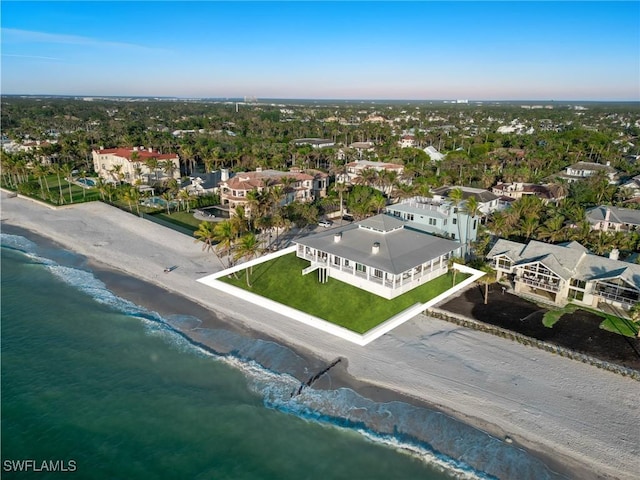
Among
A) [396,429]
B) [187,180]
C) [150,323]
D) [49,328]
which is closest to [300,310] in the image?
[396,429]

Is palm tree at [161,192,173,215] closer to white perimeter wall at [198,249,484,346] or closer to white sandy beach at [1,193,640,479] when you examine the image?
white sandy beach at [1,193,640,479]

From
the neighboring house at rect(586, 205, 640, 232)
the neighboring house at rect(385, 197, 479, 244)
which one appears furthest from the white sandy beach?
A: the neighboring house at rect(586, 205, 640, 232)

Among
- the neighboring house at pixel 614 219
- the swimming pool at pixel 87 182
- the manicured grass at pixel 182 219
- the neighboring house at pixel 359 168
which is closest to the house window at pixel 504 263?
the neighboring house at pixel 614 219

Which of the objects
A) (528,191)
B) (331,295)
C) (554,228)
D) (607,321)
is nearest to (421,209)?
(554,228)

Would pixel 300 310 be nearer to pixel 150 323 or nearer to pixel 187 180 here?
pixel 150 323

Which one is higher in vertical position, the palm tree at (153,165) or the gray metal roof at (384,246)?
the palm tree at (153,165)

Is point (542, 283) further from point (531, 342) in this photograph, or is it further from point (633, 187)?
point (633, 187)

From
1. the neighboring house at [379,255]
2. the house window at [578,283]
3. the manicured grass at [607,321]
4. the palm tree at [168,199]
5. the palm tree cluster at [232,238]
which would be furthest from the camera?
the palm tree at [168,199]

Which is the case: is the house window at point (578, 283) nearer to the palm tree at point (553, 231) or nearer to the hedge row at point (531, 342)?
the palm tree at point (553, 231)
